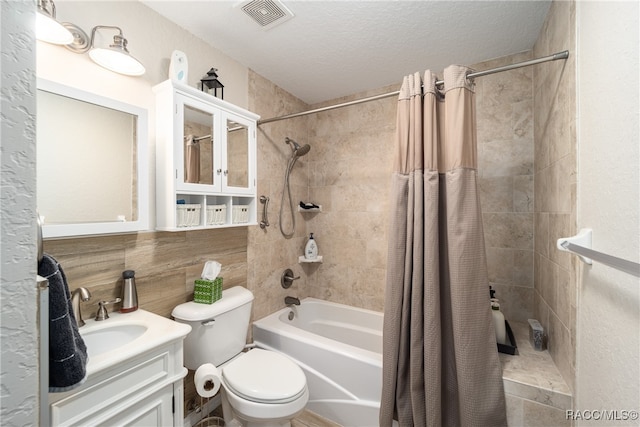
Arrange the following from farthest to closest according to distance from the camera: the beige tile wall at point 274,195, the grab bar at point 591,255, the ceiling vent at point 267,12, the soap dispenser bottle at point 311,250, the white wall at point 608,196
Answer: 1. the soap dispenser bottle at point 311,250
2. the beige tile wall at point 274,195
3. the ceiling vent at point 267,12
4. the white wall at point 608,196
5. the grab bar at point 591,255

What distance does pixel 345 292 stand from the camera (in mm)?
2451

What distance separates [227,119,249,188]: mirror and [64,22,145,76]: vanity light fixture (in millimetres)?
545

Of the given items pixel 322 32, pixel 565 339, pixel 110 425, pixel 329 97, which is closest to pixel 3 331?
pixel 110 425

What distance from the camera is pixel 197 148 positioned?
1.49 m

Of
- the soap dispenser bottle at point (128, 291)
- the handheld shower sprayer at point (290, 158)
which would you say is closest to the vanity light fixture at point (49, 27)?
the soap dispenser bottle at point (128, 291)

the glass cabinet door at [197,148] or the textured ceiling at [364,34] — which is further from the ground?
the textured ceiling at [364,34]

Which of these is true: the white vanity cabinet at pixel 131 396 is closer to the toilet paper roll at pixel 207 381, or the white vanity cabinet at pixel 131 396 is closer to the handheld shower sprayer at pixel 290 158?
the toilet paper roll at pixel 207 381

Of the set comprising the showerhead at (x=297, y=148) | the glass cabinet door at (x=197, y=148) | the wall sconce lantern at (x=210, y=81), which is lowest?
the glass cabinet door at (x=197, y=148)

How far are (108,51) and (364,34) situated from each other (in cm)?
135

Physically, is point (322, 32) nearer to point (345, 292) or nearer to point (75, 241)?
point (75, 241)

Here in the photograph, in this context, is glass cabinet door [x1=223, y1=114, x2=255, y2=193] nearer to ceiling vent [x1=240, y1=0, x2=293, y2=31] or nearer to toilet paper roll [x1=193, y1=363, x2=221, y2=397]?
ceiling vent [x1=240, y1=0, x2=293, y2=31]

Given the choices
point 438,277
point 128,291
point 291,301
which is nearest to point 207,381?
point 128,291

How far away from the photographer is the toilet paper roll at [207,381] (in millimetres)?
1282

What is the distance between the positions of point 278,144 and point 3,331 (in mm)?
2143
